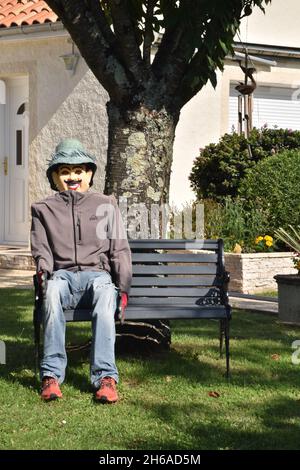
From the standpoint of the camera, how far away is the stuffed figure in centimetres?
706

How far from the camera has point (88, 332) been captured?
30.5 feet

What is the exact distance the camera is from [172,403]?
264 inches

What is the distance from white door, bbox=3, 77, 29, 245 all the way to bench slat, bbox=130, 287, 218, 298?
8.99m

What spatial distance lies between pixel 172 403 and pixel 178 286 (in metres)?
1.45

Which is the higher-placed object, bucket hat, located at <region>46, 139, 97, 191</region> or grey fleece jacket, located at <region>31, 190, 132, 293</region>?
bucket hat, located at <region>46, 139, 97, 191</region>

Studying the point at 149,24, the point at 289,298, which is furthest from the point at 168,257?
the point at 289,298

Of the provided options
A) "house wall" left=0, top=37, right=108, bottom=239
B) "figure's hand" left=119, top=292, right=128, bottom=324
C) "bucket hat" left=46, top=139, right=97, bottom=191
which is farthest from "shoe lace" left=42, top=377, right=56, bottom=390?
"house wall" left=0, top=37, right=108, bottom=239

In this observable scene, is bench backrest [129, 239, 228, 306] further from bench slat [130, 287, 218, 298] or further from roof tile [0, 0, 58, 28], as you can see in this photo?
roof tile [0, 0, 58, 28]

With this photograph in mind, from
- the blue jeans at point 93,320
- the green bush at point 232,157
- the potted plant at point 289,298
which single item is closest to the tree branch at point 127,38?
the blue jeans at point 93,320

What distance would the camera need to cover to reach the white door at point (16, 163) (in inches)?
659

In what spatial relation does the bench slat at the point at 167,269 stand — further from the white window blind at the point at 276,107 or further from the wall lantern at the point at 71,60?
the white window blind at the point at 276,107
